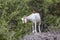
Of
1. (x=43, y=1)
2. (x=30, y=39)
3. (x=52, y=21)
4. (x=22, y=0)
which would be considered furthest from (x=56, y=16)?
(x=30, y=39)

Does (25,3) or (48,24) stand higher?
(25,3)

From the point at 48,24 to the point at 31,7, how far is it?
89 cm

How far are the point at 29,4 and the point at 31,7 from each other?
128 millimetres

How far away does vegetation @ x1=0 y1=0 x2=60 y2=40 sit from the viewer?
744cm

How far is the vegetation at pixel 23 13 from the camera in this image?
293 inches

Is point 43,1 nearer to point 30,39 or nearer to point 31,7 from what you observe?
point 31,7

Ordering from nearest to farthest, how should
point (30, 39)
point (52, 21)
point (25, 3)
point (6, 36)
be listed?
point (30, 39) → point (6, 36) → point (52, 21) → point (25, 3)

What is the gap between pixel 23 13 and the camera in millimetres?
8023

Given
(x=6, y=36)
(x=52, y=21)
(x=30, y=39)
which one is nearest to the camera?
(x=30, y=39)

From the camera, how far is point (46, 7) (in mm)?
7957

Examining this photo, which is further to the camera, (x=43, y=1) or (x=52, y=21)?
(x=43, y=1)

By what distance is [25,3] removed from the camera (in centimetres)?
820

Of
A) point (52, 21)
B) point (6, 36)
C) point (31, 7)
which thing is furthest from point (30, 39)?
point (31, 7)

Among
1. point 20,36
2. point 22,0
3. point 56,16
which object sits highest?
point 22,0
